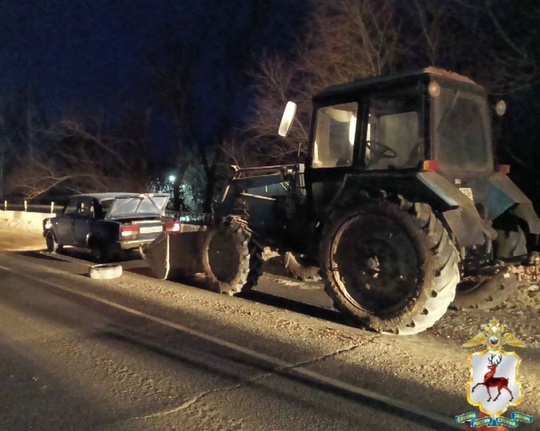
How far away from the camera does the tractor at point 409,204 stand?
20.0 ft

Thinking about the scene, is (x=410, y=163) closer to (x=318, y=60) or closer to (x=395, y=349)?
(x=395, y=349)

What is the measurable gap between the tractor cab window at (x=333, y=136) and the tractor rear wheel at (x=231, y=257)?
5.20 feet

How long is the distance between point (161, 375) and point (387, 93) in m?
3.92

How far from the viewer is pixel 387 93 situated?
6.52 m

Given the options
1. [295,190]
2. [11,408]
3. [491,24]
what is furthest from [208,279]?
[491,24]

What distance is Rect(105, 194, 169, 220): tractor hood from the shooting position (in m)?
12.7

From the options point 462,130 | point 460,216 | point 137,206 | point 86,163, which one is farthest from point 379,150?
point 86,163

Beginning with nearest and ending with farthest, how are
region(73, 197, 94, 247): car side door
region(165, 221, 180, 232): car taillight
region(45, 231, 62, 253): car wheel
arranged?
region(165, 221, 180, 232): car taillight → region(73, 197, 94, 247): car side door → region(45, 231, 62, 253): car wheel

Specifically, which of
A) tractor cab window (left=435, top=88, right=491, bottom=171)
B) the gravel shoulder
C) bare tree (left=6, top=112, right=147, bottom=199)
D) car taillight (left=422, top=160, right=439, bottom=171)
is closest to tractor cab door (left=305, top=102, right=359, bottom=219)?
tractor cab window (left=435, top=88, right=491, bottom=171)

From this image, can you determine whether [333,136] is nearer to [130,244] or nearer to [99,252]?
[130,244]

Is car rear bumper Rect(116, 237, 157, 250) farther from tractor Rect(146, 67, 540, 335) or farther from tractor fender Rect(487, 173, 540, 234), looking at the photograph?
tractor fender Rect(487, 173, 540, 234)

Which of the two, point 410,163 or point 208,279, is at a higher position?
point 410,163

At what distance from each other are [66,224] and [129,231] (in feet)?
8.17

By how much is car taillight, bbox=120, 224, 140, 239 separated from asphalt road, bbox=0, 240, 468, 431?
416 centimetres
